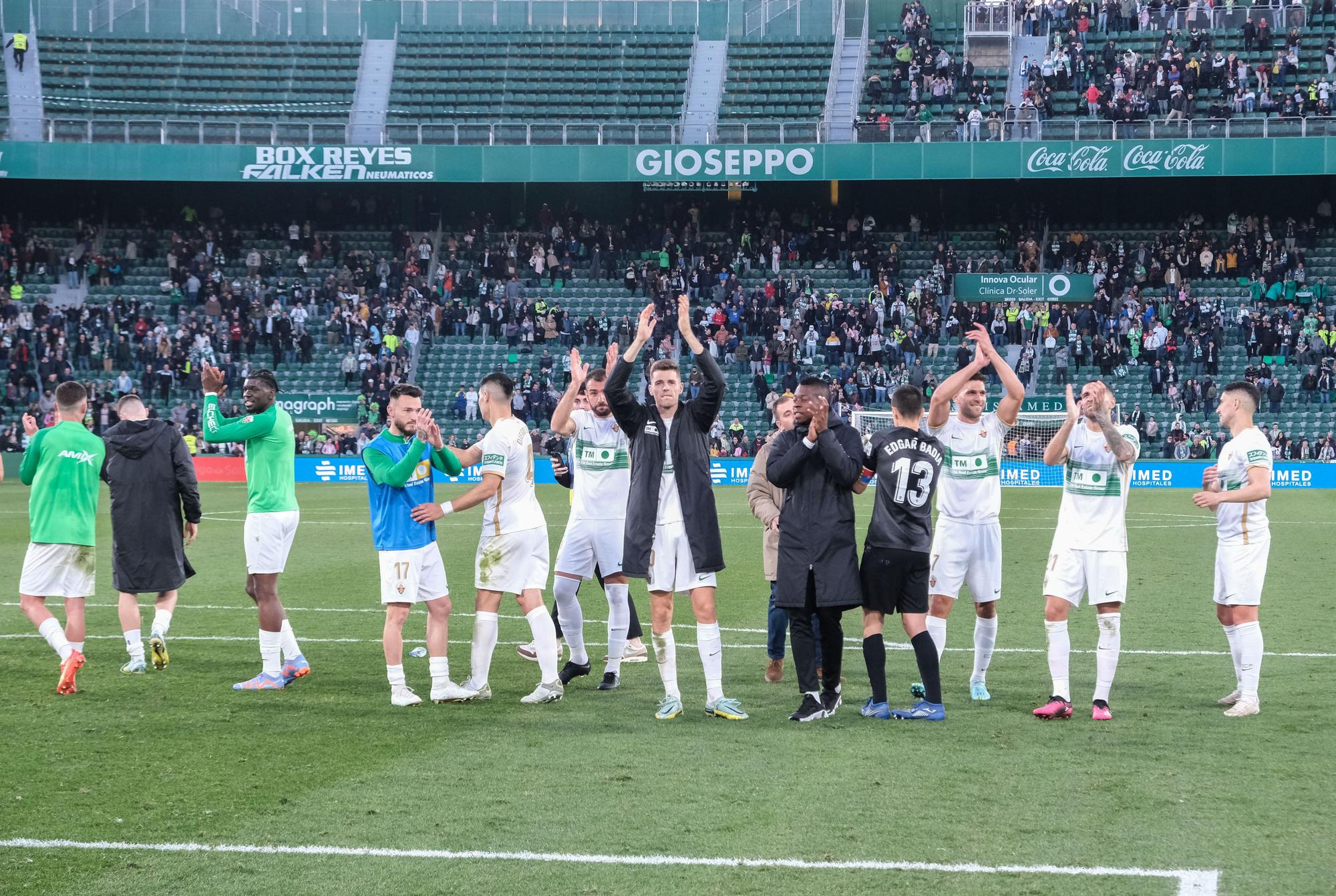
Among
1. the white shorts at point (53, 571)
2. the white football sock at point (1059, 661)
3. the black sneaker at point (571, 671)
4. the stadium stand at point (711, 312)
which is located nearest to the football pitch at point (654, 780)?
the black sneaker at point (571, 671)

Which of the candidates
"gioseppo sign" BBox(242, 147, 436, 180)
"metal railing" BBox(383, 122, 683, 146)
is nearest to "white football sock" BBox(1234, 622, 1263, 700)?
"metal railing" BBox(383, 122, 683, 146)

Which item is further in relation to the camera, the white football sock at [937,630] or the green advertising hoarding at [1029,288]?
the green advertising hoarding at [1029,288]

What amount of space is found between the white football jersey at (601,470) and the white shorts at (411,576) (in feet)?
4.30

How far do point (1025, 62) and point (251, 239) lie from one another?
25.8 metres

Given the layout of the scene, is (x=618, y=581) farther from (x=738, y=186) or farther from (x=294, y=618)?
(x=738, y=186)

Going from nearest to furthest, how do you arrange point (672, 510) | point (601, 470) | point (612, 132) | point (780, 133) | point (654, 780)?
1. point (654, 780)
2. point (672, 510)
3. point (601, 470)
4. point (780, 133)
5. point (612, 132)

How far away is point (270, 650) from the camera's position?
1016 centimetres

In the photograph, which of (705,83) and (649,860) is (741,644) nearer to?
(649,860)

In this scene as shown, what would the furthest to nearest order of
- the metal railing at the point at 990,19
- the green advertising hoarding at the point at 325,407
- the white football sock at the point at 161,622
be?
the metal railing at the point at 990,19, the green advertising hoarding at the point at 325,407, the white football sock at the point at 161,622

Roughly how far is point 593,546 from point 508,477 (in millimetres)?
1145

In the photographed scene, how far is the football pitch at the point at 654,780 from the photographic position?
605cm

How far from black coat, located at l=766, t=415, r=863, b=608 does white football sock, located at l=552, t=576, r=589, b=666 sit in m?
1.93

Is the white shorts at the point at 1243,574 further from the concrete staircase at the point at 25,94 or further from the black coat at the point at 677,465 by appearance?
the concrete staircase at the point at 25,94

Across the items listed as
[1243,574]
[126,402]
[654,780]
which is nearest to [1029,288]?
[1243,574]
